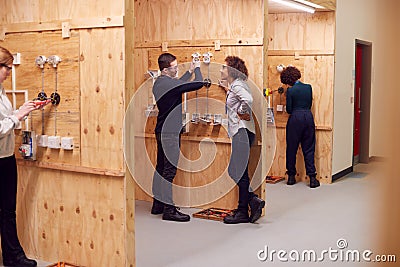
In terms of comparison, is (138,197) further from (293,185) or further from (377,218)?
(377,218)

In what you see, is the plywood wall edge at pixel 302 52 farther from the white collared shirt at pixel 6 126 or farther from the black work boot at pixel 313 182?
the white collared shirt at pixel 6 126

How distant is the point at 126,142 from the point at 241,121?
71.2 inches

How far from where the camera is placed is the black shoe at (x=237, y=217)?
5223 mm

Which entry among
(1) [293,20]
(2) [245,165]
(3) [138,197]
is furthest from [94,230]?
(1) [293,20]

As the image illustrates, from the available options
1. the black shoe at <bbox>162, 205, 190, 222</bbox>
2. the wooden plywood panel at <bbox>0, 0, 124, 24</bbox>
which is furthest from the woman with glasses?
the black shoe at <bbox>162, 205, 190, 222</bbox>

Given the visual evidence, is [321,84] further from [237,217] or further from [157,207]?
[157,207]

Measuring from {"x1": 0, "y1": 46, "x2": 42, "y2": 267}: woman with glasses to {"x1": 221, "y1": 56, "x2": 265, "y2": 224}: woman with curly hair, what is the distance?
206 cm

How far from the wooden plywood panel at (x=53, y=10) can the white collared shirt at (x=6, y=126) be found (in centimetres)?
65

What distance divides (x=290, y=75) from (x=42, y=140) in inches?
158

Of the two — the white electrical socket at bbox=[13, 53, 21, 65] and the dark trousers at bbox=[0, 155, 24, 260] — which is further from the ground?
the white electrical socket at bbox=[13, 53, 21, 65]

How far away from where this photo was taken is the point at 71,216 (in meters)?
3.86

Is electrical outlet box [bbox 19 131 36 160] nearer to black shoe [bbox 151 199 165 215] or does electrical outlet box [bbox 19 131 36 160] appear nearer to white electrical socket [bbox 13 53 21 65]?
white electrical socket [bbox 13 53 21 65]

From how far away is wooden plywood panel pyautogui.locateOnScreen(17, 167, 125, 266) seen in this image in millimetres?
3643

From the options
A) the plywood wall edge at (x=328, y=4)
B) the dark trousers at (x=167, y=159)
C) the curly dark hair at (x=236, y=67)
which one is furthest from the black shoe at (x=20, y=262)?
the plywood wall edge at (x=328, y=4)
